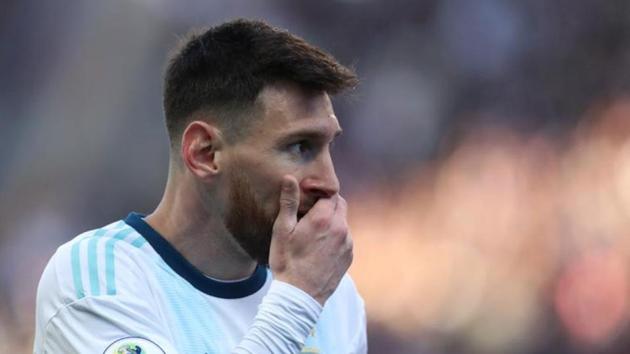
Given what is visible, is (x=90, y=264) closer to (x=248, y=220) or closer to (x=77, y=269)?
(x=77, y=269)

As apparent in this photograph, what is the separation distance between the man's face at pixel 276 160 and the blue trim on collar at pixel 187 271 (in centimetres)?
14

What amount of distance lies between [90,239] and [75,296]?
215mm

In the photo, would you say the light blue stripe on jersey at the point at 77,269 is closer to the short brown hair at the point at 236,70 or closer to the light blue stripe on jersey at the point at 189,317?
the light blue stripe on jersey at the point at 189,317

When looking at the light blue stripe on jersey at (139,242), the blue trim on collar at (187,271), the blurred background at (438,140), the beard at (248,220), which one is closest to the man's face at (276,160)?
the beard at (248,220)

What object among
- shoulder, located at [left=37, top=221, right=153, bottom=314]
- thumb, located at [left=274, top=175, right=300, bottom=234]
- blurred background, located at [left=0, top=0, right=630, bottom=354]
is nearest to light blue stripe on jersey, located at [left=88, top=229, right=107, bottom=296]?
shoulder, located at [left=37, top=221, right=153, bottom=314]

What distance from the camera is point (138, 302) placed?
2465 millimetres

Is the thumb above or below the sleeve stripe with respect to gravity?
above

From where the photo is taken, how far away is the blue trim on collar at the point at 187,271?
8.75 feet

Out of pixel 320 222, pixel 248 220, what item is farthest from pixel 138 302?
pixel 320 222

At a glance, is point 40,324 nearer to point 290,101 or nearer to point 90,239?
point 90,239

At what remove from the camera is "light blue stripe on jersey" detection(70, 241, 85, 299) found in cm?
246

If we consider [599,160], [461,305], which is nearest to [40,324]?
[461,305]

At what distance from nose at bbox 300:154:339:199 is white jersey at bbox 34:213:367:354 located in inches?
13.9

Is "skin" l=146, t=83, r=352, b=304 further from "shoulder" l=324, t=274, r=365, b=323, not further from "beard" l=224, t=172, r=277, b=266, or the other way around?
"shoulder" l=324, t=274, r=365, b=323
